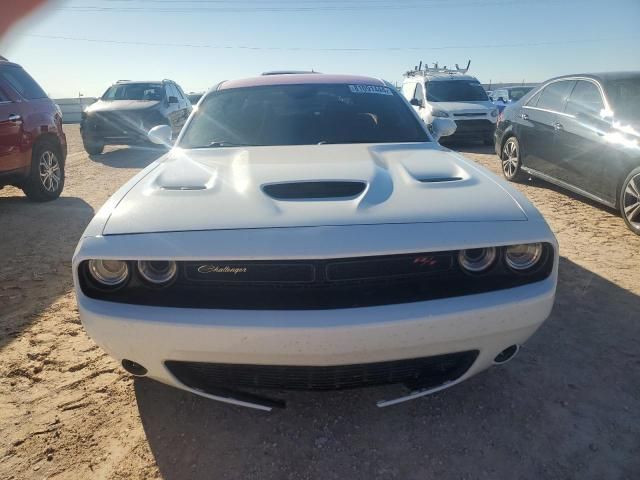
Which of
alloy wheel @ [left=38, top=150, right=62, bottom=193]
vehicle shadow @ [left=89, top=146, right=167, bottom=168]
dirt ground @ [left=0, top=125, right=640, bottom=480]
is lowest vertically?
vehicle shadow @ [left=89, top=146, right=167, bottom=168]

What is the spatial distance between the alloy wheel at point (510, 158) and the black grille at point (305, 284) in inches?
225

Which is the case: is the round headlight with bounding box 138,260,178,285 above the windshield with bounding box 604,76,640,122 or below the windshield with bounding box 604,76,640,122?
below

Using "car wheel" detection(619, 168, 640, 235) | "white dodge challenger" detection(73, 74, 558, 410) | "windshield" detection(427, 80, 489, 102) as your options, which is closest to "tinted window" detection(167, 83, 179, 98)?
"windshield" detection(427, 80, 489, 102)

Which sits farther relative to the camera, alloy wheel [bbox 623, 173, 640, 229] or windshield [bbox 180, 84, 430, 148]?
alloy wheel [bbox 623, 173, 640, 229]

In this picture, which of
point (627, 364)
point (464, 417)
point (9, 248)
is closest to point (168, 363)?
point (464, 417)

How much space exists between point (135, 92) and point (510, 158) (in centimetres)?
927

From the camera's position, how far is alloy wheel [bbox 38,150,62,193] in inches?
249

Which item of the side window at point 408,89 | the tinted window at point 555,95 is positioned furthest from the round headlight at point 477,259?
the side window at point 408,89

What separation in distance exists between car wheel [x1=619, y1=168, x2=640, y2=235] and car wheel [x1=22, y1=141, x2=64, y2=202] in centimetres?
707

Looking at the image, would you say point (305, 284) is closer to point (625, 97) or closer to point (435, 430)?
point (435, 430)

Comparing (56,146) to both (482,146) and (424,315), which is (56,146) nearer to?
(424,315)

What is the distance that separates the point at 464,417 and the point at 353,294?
913 mm

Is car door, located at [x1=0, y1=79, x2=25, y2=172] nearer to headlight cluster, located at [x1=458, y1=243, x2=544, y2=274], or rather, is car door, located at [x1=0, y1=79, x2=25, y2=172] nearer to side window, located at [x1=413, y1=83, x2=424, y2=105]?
headlight cluster, located at [x1=458, y1=243, x2=544, y2=274]

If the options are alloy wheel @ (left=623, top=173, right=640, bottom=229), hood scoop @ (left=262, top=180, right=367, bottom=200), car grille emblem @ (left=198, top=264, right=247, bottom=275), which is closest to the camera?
car grille emblem @ (left=198, top=264, right=247, bottom=275)
